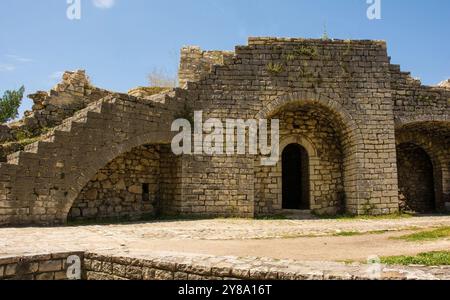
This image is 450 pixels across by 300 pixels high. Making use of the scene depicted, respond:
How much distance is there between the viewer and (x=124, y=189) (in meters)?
11.1

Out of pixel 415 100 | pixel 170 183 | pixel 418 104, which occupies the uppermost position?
pixel 415 100

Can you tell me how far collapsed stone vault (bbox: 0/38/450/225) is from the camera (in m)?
10.2

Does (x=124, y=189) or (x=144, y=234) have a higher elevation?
(x=124, y=189)

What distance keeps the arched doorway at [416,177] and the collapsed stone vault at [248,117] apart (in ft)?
5.97

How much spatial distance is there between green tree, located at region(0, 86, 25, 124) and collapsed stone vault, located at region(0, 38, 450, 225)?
10.9 meters

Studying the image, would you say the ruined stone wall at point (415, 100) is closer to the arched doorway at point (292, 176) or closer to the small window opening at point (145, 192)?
the arched doorway at point (292, 176)

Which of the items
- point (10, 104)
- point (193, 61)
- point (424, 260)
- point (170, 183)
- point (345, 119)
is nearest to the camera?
point (424, 260)

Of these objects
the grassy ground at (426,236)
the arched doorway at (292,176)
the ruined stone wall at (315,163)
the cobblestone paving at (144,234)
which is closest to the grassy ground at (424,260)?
the grassy ground at (426,236)

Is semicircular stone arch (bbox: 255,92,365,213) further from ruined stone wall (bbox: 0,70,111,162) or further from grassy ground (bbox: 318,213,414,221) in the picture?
ruined stone wall (bbox: 0,70,111,162)

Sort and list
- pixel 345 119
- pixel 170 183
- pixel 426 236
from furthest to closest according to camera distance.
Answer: pixel 345 119, pixel 170 183, pixel 426 236

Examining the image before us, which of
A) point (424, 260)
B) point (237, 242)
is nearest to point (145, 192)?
point (237, 242)

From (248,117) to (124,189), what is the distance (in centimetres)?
414

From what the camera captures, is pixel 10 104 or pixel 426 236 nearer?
pixel 426 236

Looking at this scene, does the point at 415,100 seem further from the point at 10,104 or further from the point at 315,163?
the point at 10,104
